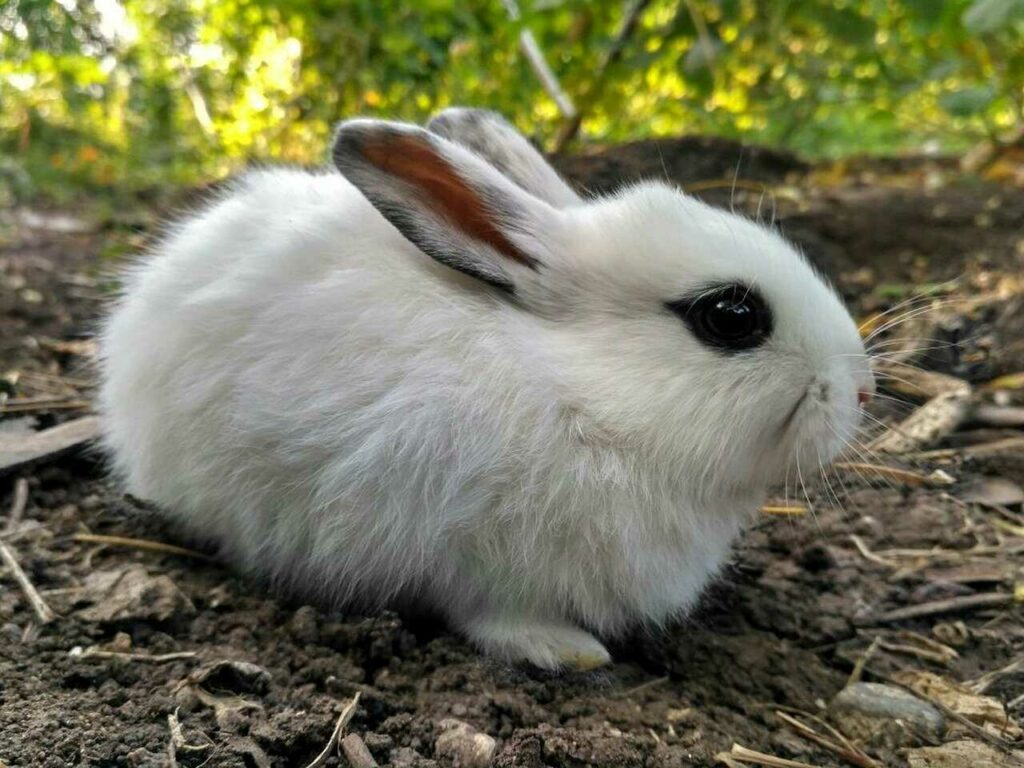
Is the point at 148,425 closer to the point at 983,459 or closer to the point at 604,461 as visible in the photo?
the point at 604,461

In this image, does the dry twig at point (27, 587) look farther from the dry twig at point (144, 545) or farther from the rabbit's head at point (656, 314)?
the rabbit's head at point (656, 314)

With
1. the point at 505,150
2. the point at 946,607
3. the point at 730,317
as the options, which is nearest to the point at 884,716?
the point at 946,607

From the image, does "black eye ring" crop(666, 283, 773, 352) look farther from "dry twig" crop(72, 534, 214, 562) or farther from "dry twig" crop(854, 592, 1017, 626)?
"dry twig" crop(72, 534, 214, 562)

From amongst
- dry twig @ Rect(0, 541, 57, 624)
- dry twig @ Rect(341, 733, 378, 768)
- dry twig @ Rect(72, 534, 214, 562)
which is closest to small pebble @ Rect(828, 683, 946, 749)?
dry twig @ Rect(341, 733, 378, 768)

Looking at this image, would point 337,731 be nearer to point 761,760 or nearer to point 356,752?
point 356,752

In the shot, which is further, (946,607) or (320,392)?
(946,607)

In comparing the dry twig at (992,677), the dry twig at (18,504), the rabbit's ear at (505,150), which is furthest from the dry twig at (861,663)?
the dry twig at (18,504)
